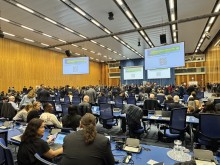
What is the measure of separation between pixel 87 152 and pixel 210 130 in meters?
2.90

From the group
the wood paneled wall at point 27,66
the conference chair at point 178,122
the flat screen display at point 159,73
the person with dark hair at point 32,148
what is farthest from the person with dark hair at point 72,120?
the flat screen display at point 159,73

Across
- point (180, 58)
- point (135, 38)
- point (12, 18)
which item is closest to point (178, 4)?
point (180, 58)

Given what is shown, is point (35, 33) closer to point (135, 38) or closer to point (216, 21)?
point (135, 38)

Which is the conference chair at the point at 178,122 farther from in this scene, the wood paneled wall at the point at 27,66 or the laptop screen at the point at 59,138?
the wood paneled wall at the point at 27,66

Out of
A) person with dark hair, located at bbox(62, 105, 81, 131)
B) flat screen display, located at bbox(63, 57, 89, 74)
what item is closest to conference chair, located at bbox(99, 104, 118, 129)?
person with dark hair, located at bbox(62, 105, 81, 131)

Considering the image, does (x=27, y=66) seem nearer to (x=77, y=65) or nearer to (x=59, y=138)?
(x=77, y=65)

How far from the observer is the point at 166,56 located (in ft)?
28.6

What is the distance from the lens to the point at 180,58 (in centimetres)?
821

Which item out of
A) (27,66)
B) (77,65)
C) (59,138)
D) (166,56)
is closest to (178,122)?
(59,138)

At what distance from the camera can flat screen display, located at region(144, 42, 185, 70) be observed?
8.20 metres

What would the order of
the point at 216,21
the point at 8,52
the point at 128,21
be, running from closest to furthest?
the point at 128,21
the point at 216,21
the point at 8,52

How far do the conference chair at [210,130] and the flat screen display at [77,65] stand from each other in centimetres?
976

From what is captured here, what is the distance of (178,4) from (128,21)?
2.85 metres

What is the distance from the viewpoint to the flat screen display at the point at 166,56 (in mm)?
8195
